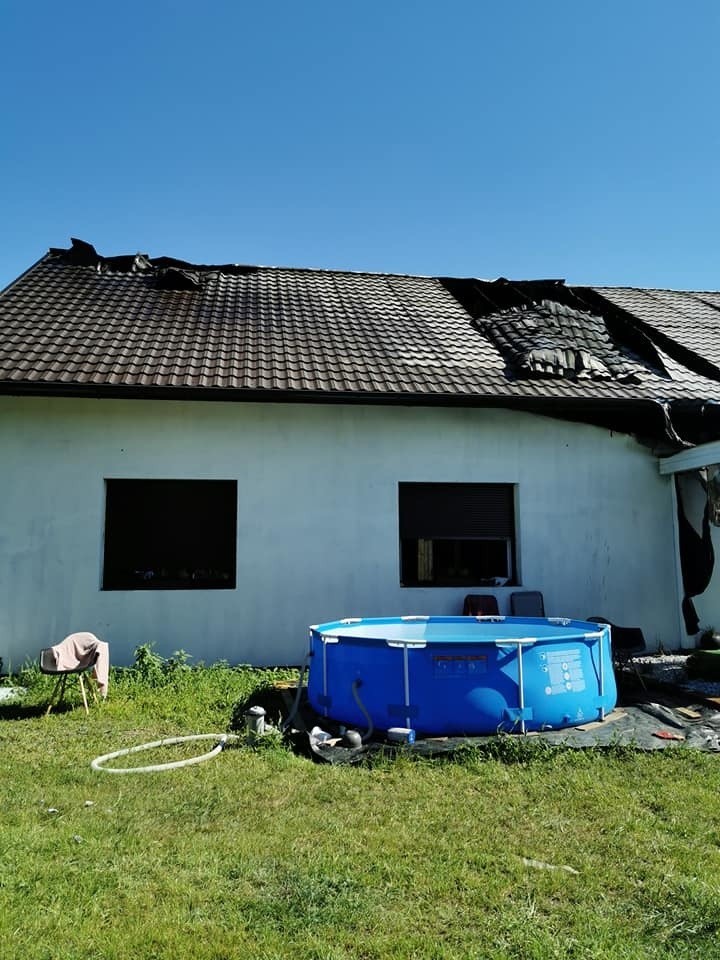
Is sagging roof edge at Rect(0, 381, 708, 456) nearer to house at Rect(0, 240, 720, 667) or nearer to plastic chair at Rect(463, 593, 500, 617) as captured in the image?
house at Rect(0, 240, 720, 667)

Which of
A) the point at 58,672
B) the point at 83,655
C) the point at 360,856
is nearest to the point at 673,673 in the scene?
the point at 360,856

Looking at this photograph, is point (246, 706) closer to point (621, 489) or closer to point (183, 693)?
point (183, 693)

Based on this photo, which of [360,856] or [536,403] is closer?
[360,856]

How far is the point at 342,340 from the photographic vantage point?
1121cm

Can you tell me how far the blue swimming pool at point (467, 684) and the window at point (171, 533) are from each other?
3387 mm

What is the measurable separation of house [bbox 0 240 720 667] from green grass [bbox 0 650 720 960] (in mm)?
3429

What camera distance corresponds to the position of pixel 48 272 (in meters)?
13.0

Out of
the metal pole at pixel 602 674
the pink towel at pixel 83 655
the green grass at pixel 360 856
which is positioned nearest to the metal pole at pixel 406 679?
the green grass at pixel 360 856

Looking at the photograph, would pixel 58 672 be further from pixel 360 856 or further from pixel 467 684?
pixel 360 856

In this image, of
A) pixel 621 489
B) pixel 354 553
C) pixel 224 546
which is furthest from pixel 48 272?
pixel 621 489

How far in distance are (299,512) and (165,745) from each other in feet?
13.4

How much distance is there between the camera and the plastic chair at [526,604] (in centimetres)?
945

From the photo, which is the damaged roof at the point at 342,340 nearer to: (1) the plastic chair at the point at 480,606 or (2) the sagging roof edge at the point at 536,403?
(2) the sagging roof edge at the point at 536,403

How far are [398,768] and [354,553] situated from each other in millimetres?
4359
